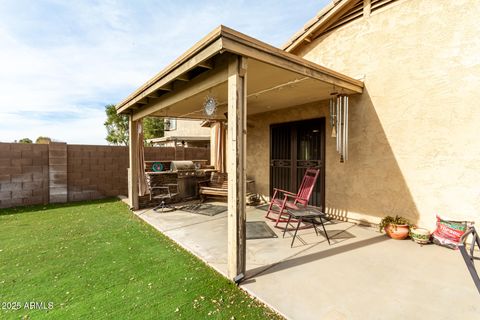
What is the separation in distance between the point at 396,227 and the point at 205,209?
14.3ft

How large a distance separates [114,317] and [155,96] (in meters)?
4.42

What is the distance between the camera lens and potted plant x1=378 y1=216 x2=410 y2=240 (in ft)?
13.8

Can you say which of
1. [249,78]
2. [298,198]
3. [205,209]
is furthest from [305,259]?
[205,209]

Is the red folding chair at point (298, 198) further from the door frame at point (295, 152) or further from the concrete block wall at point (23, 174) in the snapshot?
the concrete block wall at point (23, 174)

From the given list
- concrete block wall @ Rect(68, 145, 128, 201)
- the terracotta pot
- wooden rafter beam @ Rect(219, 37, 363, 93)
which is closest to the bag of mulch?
the terracotta pot

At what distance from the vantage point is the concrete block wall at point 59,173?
6961mm

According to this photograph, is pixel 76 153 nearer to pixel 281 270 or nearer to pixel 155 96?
pixel 155 96

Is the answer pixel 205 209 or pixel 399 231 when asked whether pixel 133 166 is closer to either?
pixel 205 209

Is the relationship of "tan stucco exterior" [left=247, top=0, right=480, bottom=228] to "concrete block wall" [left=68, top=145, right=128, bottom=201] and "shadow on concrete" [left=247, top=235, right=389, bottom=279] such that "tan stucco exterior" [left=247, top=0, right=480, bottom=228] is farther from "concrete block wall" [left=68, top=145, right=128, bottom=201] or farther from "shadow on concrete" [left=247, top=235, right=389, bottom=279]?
"concrete block wall" [left=68, top=145, right=128, bottom=201]

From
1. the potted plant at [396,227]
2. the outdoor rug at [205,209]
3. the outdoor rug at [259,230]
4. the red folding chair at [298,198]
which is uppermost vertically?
the red folding chair at [298,198]

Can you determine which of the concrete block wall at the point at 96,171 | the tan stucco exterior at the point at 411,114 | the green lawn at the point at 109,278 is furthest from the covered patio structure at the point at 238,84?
the concrete block wall at the point at 96,171

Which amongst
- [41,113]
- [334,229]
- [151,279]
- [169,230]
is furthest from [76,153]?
[41,113]

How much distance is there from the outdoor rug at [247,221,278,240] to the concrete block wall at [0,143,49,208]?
6764mm

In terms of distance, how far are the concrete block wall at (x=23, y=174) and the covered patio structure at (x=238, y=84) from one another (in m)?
3.95
